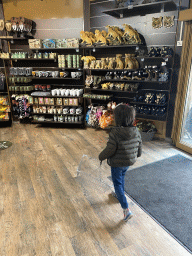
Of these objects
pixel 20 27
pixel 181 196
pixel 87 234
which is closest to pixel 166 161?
pixel 181 196

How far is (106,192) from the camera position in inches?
105

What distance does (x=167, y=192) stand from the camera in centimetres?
263

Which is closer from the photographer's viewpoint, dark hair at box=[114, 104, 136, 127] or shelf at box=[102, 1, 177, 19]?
dark hair at box=[114, 104, 136, 127]

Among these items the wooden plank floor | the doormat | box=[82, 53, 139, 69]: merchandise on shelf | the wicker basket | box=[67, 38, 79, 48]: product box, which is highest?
box=[67, 38, 79, 48]: product box

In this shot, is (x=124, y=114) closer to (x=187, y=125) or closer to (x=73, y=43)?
(x=187, y=125)

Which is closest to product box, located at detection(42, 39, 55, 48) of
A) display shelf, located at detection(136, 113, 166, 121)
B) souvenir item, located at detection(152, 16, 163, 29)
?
souvenir item, located at detection(152, 16, 163, 29)

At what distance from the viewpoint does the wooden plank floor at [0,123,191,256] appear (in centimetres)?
185

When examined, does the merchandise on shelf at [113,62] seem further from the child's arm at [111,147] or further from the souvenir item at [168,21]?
the child's arm at [111,147]

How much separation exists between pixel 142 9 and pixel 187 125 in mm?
2685

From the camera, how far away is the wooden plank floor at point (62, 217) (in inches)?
72.8

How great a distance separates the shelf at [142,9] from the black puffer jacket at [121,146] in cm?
314

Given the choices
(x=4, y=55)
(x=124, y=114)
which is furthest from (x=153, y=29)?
(x=4, y=55)

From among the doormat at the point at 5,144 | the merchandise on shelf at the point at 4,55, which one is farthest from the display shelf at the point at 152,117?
the merchandise on shelf at the point at 4,55

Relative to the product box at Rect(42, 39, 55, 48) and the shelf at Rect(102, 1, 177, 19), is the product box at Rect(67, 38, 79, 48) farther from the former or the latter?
the shelf at Rect(102, 1, 177, 19)
